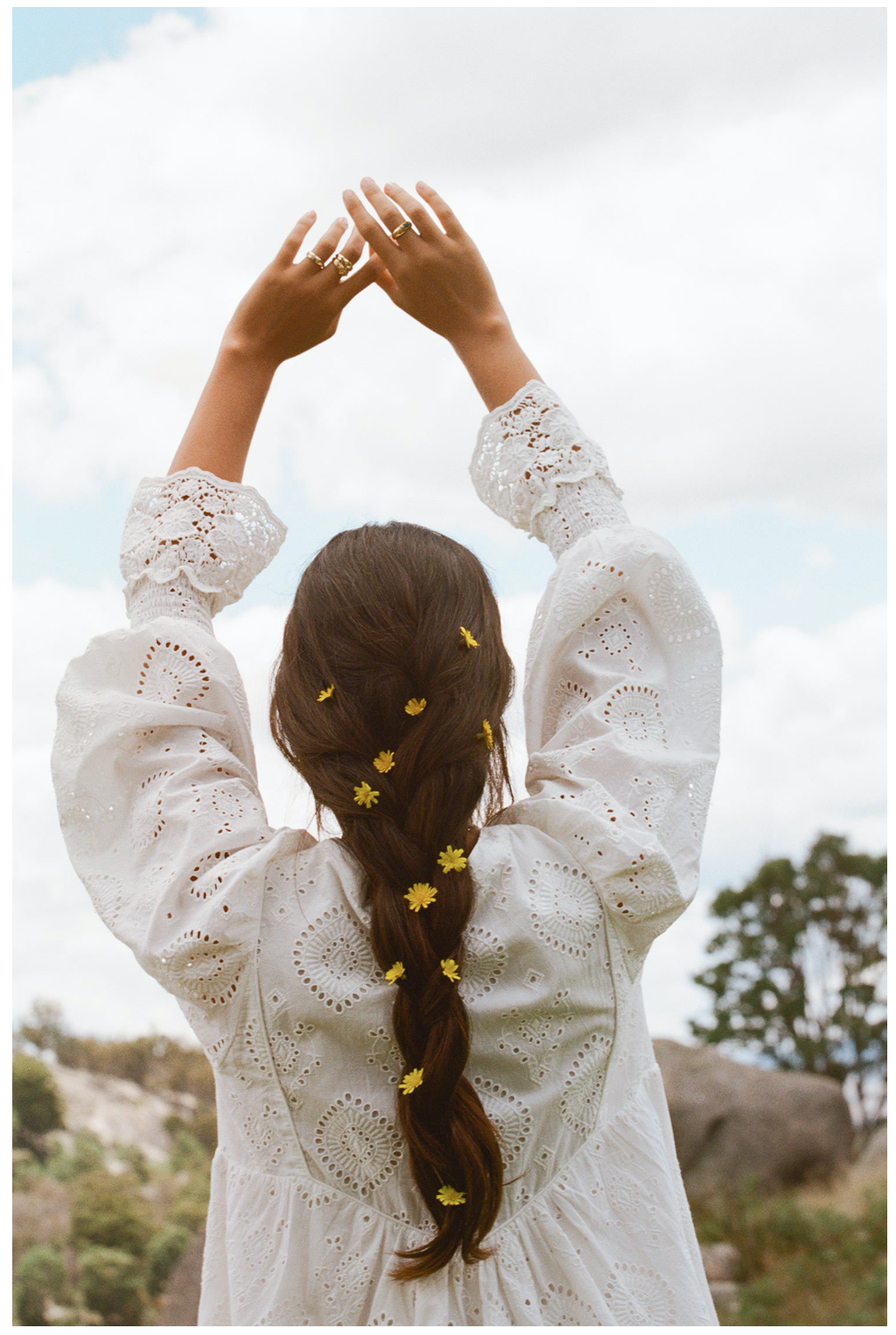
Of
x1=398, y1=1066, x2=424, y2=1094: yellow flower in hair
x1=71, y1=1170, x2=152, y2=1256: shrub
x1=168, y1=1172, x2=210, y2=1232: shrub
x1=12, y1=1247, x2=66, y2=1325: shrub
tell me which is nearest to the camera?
x1=398, y1=1066, x2=424, y2=1094: yellow flower in hair

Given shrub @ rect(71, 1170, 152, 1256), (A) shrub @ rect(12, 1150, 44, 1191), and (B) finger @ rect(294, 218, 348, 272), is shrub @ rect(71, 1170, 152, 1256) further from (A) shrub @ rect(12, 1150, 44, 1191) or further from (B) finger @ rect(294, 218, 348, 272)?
(B) finger @ rect(294, 218, 348, 272)

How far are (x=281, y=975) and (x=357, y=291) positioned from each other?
1.01 metres

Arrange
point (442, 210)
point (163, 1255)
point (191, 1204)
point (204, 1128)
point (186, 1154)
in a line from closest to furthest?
point (442, 210)
point (163, 1255)
point (191, 1204)
point (186, 1154)
point (204, 1128)

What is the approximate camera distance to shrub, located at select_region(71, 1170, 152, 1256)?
6441 mm

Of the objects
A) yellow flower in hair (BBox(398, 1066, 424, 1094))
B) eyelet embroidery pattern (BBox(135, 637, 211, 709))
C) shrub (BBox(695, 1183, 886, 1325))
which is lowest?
shrub (BBox(695, 1183, 886, 1325))

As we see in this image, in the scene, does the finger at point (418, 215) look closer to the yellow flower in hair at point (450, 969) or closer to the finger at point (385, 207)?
the finger at point (385, 207)

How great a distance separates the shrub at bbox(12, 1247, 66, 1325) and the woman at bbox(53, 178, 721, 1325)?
5.86 metres

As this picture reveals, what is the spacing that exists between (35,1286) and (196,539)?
614 centimetres

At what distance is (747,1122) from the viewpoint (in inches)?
285

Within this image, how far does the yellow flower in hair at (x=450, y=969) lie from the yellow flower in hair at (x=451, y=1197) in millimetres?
198

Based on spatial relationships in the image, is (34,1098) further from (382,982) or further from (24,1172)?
(382,982)

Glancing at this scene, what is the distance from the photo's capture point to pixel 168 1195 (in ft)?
21.8

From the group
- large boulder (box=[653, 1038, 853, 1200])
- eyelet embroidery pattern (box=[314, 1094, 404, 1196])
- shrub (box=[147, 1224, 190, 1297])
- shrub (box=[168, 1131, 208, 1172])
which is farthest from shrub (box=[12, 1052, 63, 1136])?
eyelet embroidery pattern (box=[314, 1094, 404, 1196])

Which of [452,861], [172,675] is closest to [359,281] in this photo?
[172,675]
